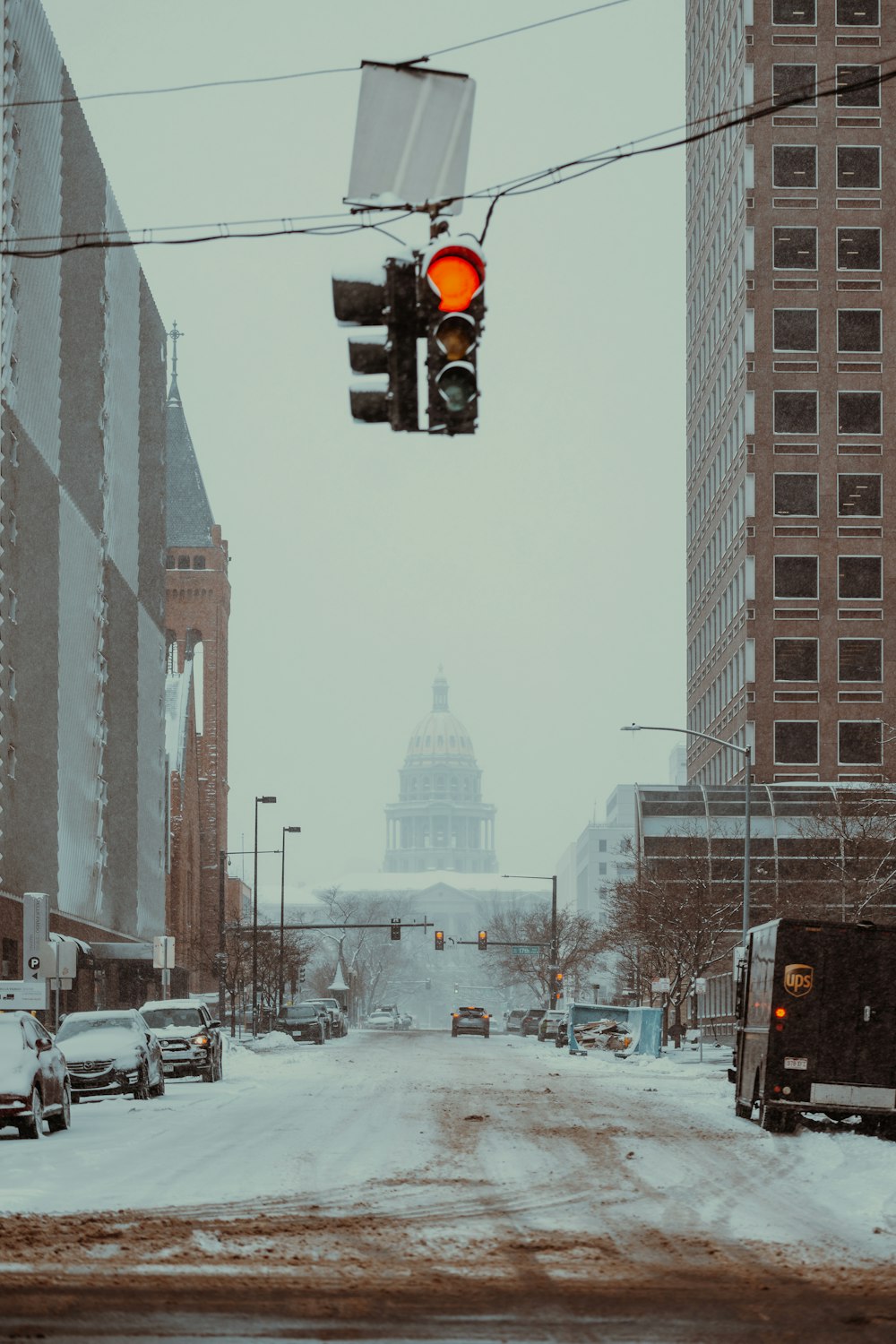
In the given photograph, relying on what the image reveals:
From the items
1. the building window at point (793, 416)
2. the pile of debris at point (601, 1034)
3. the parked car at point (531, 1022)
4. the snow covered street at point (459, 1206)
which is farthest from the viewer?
the parked car at point (531, 1022)

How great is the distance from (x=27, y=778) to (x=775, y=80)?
58458 millimetres

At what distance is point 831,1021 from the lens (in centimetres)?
2342

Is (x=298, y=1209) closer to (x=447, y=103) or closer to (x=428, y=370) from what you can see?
(x=428, y=370)

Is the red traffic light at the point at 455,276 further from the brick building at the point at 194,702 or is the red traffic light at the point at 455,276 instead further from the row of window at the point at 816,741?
the brick building at the point at 194,702

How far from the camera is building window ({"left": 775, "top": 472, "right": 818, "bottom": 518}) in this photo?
328 ft

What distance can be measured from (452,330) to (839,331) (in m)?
92.8

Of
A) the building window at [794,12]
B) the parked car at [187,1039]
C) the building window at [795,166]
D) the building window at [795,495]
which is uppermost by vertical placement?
the building window at [794,12]

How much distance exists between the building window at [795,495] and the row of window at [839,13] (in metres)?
23.5

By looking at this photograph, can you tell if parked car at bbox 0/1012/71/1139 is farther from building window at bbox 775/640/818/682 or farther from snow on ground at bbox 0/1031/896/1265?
building window at bbox 775/640/818/682

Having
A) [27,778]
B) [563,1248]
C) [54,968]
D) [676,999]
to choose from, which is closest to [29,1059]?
[563,1248]

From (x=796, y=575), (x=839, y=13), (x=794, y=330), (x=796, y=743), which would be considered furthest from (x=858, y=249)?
(x=796, y=743)

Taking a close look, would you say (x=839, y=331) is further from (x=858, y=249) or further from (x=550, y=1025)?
(x=550, y=1025)

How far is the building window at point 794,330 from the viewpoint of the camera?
100812 mm

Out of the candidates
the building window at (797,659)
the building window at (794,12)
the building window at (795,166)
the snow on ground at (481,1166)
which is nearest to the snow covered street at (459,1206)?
the snow on ground at (481,1166)
